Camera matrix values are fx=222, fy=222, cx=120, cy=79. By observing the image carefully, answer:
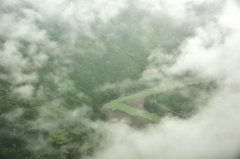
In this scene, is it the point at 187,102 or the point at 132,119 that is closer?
the point at 187,102

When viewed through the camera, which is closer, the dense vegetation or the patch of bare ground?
the dense vegetation

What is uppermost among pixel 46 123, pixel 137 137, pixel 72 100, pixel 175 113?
pixel 72 100

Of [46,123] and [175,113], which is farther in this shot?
[175,113]

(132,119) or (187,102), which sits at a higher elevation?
(187,102)

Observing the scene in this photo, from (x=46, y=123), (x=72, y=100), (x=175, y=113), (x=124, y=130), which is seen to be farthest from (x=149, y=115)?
(x=46, y=123)

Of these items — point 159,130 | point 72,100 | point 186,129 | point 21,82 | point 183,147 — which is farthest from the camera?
point 72,100

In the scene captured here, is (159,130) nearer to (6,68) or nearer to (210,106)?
(210,106)

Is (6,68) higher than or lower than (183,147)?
higher

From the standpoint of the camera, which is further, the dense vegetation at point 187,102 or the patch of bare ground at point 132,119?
the patch of bare ground at point 132,119

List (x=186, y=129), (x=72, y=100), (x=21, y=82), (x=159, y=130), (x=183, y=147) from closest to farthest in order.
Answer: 1. (x=183, y=147)
2. (x=186, y=129)
3. (x=159, y=130)
4. (x=21, y=82)
5. (x=72, y=100)

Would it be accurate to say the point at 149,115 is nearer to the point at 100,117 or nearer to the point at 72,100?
the point at 100,117
